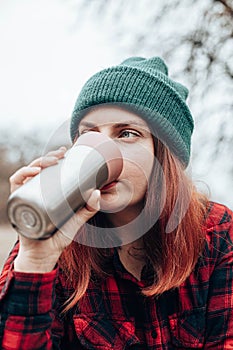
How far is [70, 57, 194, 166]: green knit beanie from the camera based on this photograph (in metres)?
1.17

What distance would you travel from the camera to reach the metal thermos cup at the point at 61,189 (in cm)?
68

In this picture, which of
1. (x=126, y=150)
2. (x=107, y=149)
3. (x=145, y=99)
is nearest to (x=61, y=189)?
(x=107, y=149)

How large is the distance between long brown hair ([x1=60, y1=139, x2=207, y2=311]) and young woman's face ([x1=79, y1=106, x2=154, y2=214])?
0.05 m

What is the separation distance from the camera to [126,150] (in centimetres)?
104

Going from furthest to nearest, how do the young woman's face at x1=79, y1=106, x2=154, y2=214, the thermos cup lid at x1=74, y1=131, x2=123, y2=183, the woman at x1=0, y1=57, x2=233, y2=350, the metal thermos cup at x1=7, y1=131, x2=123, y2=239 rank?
the woman at x1=0, y1=57, x2=233, y2=350 → the young woman's face at x1=79, y1=106, x2=154, y2=214 → the thermos cup lid at x1=74, y1=131, x2=123, y2=183 → the metal thermos cup at x1=7, y1=131, x2=123, y2=239

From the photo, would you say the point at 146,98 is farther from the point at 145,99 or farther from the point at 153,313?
the point at 153,313

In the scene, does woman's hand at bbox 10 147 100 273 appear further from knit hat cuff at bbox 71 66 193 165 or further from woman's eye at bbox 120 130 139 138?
knit hat cuff at bbox 71 66 193 165

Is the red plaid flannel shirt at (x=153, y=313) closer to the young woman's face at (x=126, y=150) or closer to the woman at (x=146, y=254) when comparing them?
the woman at (x=146, y=254)

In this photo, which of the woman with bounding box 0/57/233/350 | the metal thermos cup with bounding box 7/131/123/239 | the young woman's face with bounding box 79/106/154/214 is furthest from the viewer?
the woman with bounding box 0/57/233/350

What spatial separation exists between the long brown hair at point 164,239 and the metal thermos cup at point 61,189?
0.97 feet

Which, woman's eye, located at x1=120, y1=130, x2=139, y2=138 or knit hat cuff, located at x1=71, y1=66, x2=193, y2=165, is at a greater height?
knit hat cuff, located at x1=71, y1=66, x2=193, y2=165

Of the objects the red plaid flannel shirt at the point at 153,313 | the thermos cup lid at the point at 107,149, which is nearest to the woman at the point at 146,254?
the red plaid flannel shirt at the point at 153,313

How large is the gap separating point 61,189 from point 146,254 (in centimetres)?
57

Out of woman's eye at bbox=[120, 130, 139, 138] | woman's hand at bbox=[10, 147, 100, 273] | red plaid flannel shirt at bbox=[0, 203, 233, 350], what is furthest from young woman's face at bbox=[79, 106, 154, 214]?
red plaid flannel shirt at bbox=[0, 203, 233, 350]
